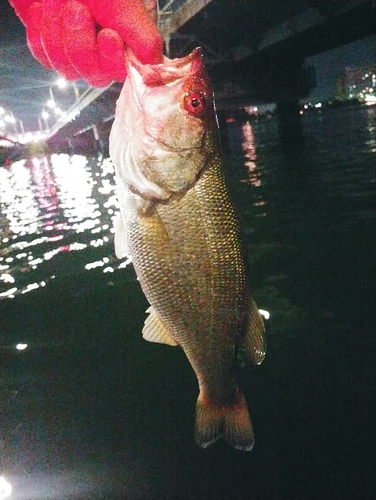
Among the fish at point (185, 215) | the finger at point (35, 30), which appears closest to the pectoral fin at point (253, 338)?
the fish at point (185, 215)

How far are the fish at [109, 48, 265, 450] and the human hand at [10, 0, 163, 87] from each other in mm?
173

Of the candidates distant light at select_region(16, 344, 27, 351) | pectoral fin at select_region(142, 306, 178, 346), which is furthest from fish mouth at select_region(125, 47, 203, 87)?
distant light at select_region(16, 344, 27, 351)

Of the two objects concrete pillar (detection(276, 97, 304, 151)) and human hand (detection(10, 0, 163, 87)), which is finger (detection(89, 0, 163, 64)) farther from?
concrete pillar (detection(276, 97, 304, 151))

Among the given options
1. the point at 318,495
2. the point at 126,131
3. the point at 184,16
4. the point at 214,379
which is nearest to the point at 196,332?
the point at 214,379

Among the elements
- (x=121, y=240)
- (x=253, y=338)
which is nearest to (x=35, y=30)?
(x=121, y=240)

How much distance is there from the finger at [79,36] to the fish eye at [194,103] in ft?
1.49

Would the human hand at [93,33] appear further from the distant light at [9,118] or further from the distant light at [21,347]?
the distant light at [9,118]

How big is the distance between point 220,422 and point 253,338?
505 millimetres

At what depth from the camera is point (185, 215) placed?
1950 millimetres

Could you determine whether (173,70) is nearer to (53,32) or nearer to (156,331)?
(53,32)

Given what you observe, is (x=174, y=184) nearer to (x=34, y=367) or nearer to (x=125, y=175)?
(x=125, y=175)

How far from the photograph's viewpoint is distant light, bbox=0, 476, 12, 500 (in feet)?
8.54

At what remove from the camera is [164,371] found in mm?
3646

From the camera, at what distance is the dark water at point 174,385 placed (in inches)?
108
